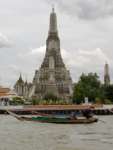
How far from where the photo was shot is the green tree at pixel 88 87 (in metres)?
126

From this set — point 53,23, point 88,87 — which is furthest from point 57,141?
point 53,23

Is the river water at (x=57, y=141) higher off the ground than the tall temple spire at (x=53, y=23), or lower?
lower

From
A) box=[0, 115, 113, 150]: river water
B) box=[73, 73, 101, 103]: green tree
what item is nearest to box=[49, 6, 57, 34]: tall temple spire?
box=[73, 73, 101, 103]: green tree

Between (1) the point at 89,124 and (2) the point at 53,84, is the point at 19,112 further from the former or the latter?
(2) the point at 53,84

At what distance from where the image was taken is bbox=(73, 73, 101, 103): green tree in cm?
12569

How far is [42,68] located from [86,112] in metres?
115

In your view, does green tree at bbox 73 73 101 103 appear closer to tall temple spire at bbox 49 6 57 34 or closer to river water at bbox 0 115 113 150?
tall temple spire at bbox 49 6 57 34

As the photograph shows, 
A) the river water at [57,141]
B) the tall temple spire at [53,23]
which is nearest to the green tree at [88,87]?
the tall temple spire at [53,23]

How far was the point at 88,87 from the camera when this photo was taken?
12625 cm

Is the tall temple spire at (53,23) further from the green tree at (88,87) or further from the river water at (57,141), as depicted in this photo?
the river water at (57,141)

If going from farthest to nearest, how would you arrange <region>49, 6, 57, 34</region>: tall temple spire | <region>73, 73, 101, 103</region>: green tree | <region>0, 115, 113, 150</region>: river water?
1. <region>49, 6, 57, 34</region>: tall temple spire
2. <region>73, 73, 101, 103</region>: green tree
3. <region>0, 115, 113, 150</region>: river water

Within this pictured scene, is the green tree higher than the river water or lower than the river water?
higher

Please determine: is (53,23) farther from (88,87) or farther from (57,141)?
(57,141)

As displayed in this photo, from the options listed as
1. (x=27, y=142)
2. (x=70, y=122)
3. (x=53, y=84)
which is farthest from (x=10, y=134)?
(x=53, y=84)
